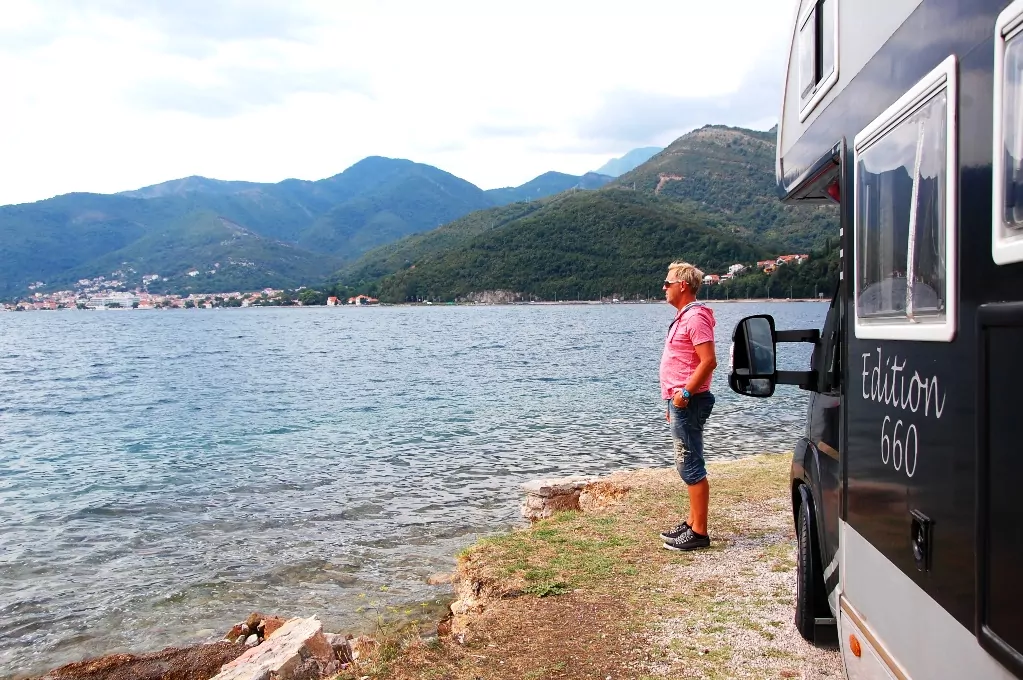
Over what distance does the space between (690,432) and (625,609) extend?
5.31 ft

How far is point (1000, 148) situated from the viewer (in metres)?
1.94

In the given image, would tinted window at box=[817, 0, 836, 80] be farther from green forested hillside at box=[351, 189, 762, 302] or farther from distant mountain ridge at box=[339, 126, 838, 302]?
green forested hillside at box=[351, 189, 762, 302]

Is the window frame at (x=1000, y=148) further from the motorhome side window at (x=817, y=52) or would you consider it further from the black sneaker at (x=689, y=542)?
the black sneaker at (x=689, y=542)

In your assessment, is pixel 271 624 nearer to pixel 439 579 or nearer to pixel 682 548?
pixel 439 579

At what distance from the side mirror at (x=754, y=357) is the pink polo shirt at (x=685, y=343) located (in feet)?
7.32

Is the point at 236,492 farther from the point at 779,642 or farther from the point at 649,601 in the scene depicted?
the point at 779,642

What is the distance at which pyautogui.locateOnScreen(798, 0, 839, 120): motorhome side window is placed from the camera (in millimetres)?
3725

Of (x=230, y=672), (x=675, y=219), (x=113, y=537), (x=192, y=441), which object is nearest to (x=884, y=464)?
(x=230, y=672)

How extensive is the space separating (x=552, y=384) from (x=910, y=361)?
103 feet

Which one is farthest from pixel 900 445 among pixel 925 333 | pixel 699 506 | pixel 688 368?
pixel 699 506

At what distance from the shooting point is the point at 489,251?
173 meters

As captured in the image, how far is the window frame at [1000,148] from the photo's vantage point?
189 centimetres

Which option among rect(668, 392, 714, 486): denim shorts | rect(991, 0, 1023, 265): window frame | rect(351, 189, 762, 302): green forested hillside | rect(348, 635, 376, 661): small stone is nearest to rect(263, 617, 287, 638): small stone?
rect(348, 635, 376, 661): small stone

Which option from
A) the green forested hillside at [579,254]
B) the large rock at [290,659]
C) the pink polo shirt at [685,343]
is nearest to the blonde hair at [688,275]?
the pink polo shirt at [685,343]
